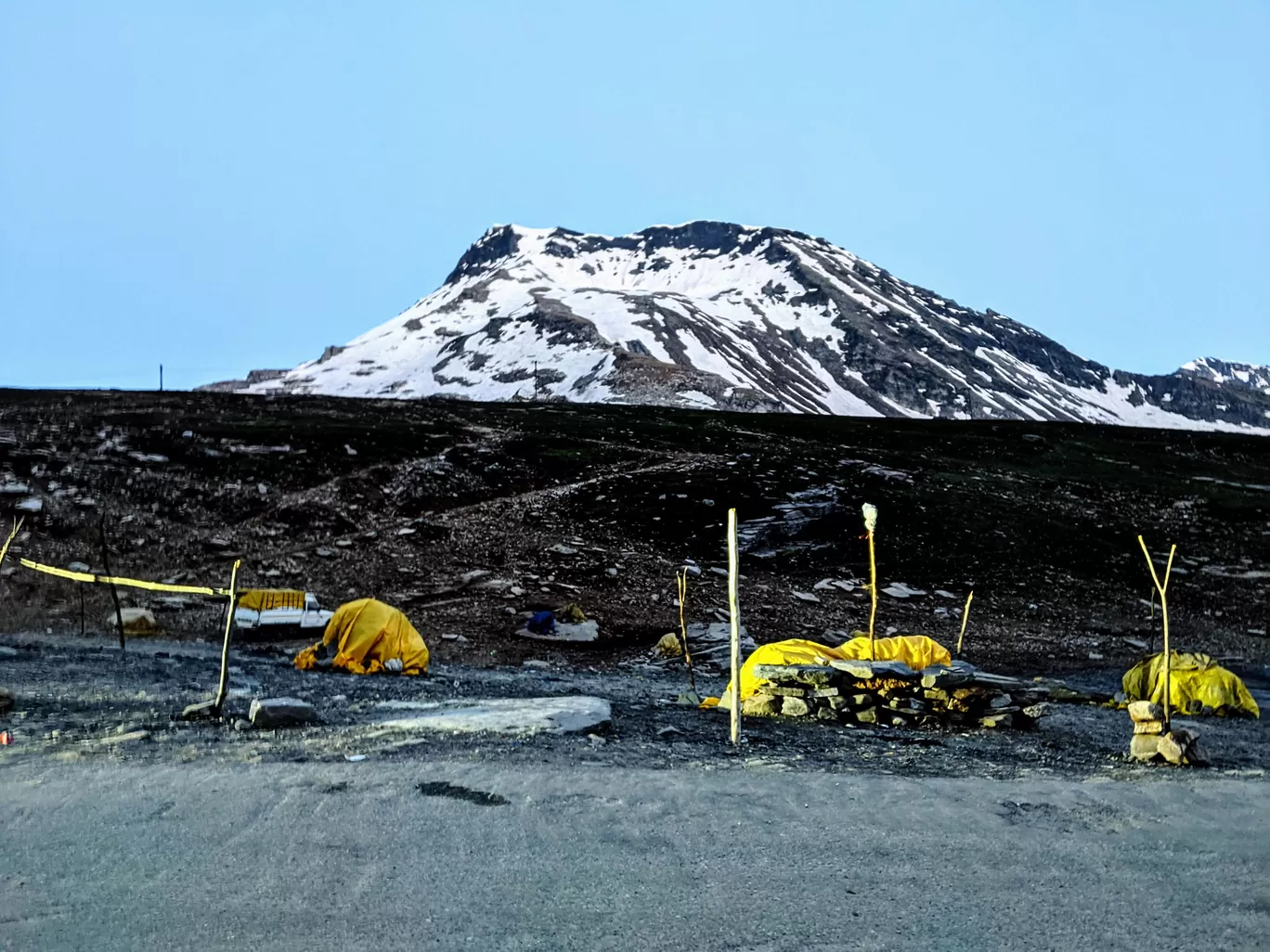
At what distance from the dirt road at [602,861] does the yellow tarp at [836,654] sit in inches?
245

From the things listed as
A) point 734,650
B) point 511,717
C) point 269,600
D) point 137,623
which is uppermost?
point 734,650

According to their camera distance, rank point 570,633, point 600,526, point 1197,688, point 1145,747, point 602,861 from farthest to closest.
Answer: point 600,526 → point 570,633 → point 1197,688 → point 1145,747 → point 602,861

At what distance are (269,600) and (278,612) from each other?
48 cm

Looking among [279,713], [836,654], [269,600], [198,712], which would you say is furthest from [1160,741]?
[269,600]

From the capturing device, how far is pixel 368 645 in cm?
2122

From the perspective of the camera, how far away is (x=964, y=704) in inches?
656

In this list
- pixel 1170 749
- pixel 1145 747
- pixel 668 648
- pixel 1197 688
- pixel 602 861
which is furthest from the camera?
pixel 668 648

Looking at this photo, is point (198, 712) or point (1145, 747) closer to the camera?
point (198, 712)

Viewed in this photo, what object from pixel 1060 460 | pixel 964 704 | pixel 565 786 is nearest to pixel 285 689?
pixel 565 786

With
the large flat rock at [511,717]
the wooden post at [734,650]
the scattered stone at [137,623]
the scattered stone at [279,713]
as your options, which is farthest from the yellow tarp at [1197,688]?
the scattered stone at [137,623]

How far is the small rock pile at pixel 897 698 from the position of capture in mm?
16625

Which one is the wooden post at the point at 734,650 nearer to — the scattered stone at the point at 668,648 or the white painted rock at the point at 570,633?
the scattered stone at the point at 668,648

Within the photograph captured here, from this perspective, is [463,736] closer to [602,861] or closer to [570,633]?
[602,861]

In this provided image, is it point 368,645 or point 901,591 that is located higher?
point 368,645
